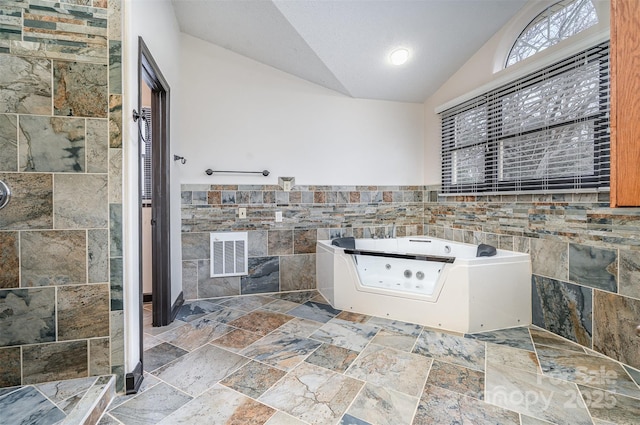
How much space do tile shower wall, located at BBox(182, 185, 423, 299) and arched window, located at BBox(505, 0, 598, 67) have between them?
5.50 feet

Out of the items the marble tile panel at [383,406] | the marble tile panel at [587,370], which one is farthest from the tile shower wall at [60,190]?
the marble tile panel at [587,370]

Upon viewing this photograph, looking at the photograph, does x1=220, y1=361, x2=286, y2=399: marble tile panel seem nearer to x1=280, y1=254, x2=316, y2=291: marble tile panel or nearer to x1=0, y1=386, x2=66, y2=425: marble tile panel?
x1=0, y1=386, x2=66, y2=425: marble tile panel

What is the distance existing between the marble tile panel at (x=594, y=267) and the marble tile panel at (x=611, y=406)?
0.67 metres

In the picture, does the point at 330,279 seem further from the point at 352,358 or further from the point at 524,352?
the point at 524,352

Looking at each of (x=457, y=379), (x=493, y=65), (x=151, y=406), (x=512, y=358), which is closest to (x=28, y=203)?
(x=151, y=406)

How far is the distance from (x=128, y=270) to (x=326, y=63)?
95.8 inches

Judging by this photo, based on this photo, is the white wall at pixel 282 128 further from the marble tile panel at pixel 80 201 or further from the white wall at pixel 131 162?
the marble tile panel at pixel 80 201

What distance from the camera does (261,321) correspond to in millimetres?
2432

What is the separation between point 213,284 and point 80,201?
1746 millimetres

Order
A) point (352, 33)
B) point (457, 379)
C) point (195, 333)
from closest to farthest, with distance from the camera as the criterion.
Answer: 1. point (457, 379)
2. point (195, 333)
3. point (352, 33)

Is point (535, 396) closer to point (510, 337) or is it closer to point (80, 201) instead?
point (510, 337)

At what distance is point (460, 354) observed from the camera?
1.89 m

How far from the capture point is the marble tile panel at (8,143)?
1377mm

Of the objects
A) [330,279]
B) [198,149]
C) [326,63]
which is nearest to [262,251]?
[330,279]
